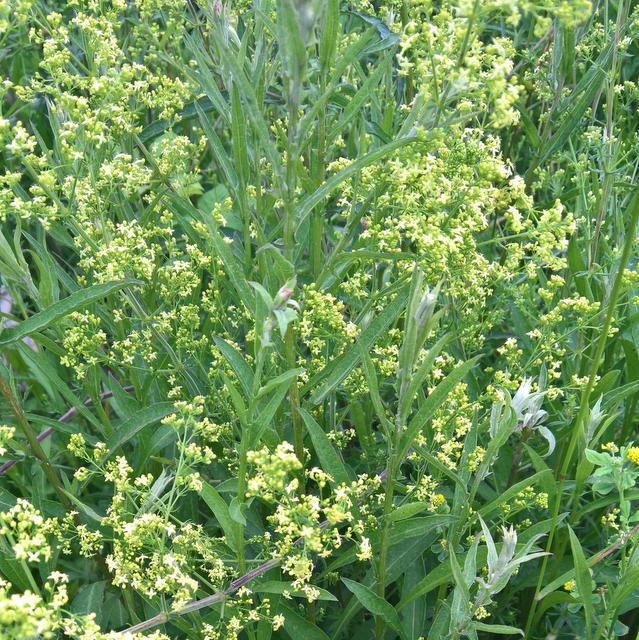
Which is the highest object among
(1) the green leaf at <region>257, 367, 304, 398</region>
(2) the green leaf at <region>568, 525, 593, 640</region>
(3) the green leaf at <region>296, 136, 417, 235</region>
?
(3) the green leaf at <region>296, 136, 417, 235</region>

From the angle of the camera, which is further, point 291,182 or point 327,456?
point 327,456

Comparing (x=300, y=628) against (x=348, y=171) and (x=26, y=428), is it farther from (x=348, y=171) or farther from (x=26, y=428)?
(x=348, y=171)

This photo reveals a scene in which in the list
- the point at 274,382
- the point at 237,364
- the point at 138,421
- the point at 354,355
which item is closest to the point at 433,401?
the point at 354,355

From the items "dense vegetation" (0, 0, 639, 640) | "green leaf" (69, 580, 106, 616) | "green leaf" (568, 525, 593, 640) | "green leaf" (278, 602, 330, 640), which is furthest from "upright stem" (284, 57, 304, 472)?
"green leaf" (69, 580, 106, 616)

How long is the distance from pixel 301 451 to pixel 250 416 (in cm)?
54

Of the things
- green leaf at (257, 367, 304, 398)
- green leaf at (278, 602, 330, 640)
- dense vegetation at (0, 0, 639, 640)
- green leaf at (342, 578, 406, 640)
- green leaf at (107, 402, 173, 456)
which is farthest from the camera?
green leaf at (107, 402, 173, 456)

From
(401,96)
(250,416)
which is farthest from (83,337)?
(401,96)

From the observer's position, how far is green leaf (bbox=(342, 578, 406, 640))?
224cm

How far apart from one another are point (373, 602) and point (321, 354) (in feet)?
2.80

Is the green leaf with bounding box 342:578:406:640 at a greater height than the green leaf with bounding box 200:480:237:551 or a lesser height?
lesser

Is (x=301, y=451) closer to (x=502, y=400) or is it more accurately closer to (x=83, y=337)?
(x=502, y=400)

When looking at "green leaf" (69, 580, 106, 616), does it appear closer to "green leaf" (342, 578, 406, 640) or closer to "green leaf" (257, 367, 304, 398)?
"green leaf" (342, 578, 406, 640)

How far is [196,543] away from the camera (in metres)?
2.17

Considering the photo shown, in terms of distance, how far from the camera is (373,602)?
227 cm
